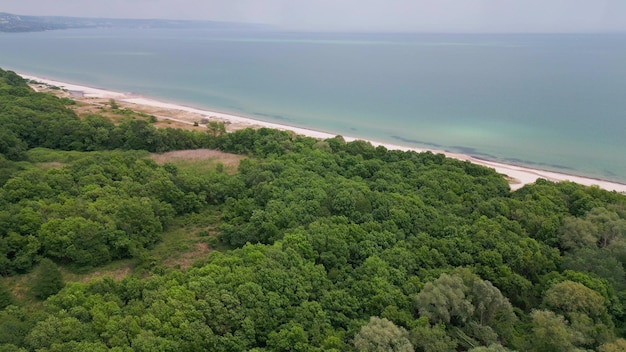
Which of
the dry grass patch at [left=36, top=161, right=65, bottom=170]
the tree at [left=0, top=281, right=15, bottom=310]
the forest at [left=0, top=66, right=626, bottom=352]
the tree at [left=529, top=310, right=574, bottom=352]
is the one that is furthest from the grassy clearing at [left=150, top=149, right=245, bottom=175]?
the tree at [left=529, top=310, right=574, bottom=352]

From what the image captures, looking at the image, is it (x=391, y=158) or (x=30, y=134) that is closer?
(x=391, y=158)

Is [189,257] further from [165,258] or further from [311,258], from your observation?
[311,258]

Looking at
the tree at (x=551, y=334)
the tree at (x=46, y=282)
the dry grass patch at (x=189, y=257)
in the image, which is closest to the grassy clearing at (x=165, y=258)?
the dry grass patch at (x=189, y=257)

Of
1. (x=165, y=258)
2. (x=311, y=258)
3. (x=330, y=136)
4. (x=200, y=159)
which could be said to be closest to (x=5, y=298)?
(x=165, y=258)

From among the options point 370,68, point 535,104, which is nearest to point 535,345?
point 535,104

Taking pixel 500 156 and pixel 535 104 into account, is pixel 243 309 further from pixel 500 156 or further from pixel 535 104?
pixel 535 104

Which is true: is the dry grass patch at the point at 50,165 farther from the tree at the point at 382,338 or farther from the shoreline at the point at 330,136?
the tree at the point at 382,338
